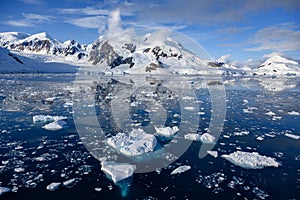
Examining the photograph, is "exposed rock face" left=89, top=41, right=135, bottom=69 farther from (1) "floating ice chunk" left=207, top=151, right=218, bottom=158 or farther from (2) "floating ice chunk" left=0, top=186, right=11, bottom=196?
(2) "floating ice chunk" left=0, top=186, right=11, bottom=196

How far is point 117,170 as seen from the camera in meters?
5.90

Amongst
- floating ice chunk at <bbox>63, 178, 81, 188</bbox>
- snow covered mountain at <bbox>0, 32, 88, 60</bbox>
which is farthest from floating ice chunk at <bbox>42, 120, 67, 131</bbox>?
snow covered mountain at <bbox>0, 32, 88, 60</bbox>

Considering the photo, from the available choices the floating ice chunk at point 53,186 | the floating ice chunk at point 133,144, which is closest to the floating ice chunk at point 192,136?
the floating ice chunk at point 133,144

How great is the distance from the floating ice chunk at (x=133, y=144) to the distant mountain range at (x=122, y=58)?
208ft

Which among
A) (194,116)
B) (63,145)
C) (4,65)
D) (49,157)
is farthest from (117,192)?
(4,65)

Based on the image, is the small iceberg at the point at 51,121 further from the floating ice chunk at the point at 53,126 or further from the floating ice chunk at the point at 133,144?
the floating ice chunk at the point at 133,144

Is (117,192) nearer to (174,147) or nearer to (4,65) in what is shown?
(174,147)

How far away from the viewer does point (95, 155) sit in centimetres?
695

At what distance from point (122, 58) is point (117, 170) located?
98.5 metres

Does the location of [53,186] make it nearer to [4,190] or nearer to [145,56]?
[4,190]

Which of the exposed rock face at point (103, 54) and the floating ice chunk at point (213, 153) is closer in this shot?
the floating ice chunk at point (213, 153)

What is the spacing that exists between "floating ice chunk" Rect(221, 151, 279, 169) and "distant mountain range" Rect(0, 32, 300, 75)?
6493 centimetres

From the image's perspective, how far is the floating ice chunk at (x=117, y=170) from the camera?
5637 mm

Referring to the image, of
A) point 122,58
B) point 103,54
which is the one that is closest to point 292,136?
point 122,58
